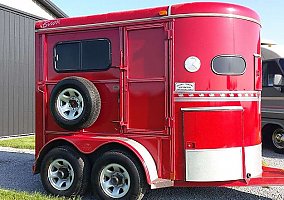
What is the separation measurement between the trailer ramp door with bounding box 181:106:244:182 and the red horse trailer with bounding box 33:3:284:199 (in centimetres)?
1

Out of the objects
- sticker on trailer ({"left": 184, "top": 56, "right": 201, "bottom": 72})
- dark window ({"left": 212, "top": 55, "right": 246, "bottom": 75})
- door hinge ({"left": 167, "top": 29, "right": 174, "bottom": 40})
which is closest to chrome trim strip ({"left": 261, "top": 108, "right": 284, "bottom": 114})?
dark window ({"left": 212, "top": 55, "right": 246, "bottom": 75})

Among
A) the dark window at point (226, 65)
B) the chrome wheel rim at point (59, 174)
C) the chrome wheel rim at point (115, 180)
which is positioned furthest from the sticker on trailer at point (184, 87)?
the chrome wheel rim at point (59, 174)

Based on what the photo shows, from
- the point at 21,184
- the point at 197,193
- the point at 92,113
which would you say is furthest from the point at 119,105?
the point at 21,184

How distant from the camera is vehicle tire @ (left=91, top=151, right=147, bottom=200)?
5297mm

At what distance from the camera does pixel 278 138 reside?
33.3ft

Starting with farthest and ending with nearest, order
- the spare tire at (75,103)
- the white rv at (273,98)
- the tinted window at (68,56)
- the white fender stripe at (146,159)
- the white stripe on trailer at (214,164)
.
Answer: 1. the white rv at (273,98)
2. the tinted window at (68,56)
3. the spare tire at (75,103)
4. the white fender stripe at (146,159)
5. the white stripe on trailer at (214,164)

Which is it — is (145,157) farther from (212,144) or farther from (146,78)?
(146,78)

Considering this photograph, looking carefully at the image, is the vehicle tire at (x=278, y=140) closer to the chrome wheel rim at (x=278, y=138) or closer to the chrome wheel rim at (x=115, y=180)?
the chrome wheel rim at (x=278, y=138)

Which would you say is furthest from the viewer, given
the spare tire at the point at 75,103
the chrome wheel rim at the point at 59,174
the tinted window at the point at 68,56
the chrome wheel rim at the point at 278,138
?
the chrome wheel rim at the point at 278,138

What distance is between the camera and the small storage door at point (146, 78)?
5465mm

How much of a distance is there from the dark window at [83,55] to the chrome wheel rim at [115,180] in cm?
153

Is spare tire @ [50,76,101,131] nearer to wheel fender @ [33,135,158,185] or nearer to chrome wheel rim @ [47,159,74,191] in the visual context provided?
wheel fender @ [33,135,158,185]

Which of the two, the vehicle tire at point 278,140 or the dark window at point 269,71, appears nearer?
the dark window at point 269,71

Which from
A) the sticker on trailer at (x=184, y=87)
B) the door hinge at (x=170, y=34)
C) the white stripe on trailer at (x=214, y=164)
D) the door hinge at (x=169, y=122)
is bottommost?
the white stripe on trailer at (x=214, y=164)
